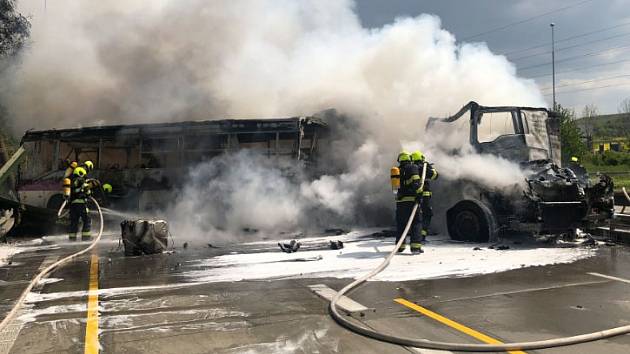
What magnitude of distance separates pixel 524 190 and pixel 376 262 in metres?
2.78

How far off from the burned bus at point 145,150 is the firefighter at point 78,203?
1.20 metres

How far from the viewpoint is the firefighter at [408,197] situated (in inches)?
308

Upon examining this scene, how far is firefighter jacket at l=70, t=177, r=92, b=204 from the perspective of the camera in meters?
10.3

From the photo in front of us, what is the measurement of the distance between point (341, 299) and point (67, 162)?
10.0 m

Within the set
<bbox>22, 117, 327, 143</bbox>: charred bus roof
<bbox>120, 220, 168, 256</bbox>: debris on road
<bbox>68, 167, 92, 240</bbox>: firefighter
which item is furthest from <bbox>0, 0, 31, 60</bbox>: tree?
<bbox>120, 220, 168, 256</bbox>: debris on road

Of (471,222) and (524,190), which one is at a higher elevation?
(524,190)

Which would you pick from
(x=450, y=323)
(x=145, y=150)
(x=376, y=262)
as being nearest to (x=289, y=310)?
(x=450, y=323)

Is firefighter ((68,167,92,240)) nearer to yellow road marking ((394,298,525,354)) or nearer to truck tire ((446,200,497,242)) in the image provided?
truck tire ((446,200,497,242))

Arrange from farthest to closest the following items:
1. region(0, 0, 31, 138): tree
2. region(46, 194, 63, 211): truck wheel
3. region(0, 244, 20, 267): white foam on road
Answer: region(0, 0, 31, 138): tree → region(46, 194, 63, 211): truck wheel → region(0, 244, 20, 267): white foam on road

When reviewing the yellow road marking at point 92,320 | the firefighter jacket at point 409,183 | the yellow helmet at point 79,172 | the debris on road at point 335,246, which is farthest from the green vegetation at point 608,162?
the yellow road marking at point 92,320

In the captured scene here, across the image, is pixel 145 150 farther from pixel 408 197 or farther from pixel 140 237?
pixel 408 197

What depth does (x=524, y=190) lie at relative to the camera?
26.0 ft

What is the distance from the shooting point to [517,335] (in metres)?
3.85

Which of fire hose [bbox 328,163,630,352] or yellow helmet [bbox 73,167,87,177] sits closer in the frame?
fire hose [bbox 328,163,630,352]
